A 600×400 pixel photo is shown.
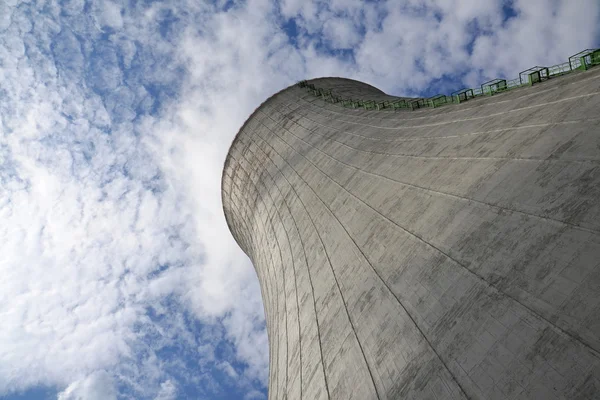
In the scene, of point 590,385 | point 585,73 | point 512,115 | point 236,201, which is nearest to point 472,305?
point 590,385

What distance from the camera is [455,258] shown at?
634 centimetres

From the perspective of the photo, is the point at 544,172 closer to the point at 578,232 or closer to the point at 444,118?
the point at 578,232

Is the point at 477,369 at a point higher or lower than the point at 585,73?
lower

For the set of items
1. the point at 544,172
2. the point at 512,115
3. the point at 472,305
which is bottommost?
the point at 472,305

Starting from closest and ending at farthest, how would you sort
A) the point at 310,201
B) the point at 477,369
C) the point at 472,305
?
the point at 477,369 < the point at 472,305 < the point at 310,201

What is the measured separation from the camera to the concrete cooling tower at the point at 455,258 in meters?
4.35

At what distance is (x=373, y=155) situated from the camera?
1275 centimetres

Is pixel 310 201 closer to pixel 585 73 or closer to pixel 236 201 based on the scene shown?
pixel 585 73

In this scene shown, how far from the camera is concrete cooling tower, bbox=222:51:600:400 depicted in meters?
4.35

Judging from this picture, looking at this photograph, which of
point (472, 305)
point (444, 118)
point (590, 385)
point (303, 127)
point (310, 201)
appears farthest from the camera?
point (303, 127)

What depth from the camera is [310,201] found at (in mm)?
14250

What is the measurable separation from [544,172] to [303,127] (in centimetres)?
1482

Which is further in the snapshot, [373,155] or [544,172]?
[373,155]

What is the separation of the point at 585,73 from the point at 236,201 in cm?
1989
